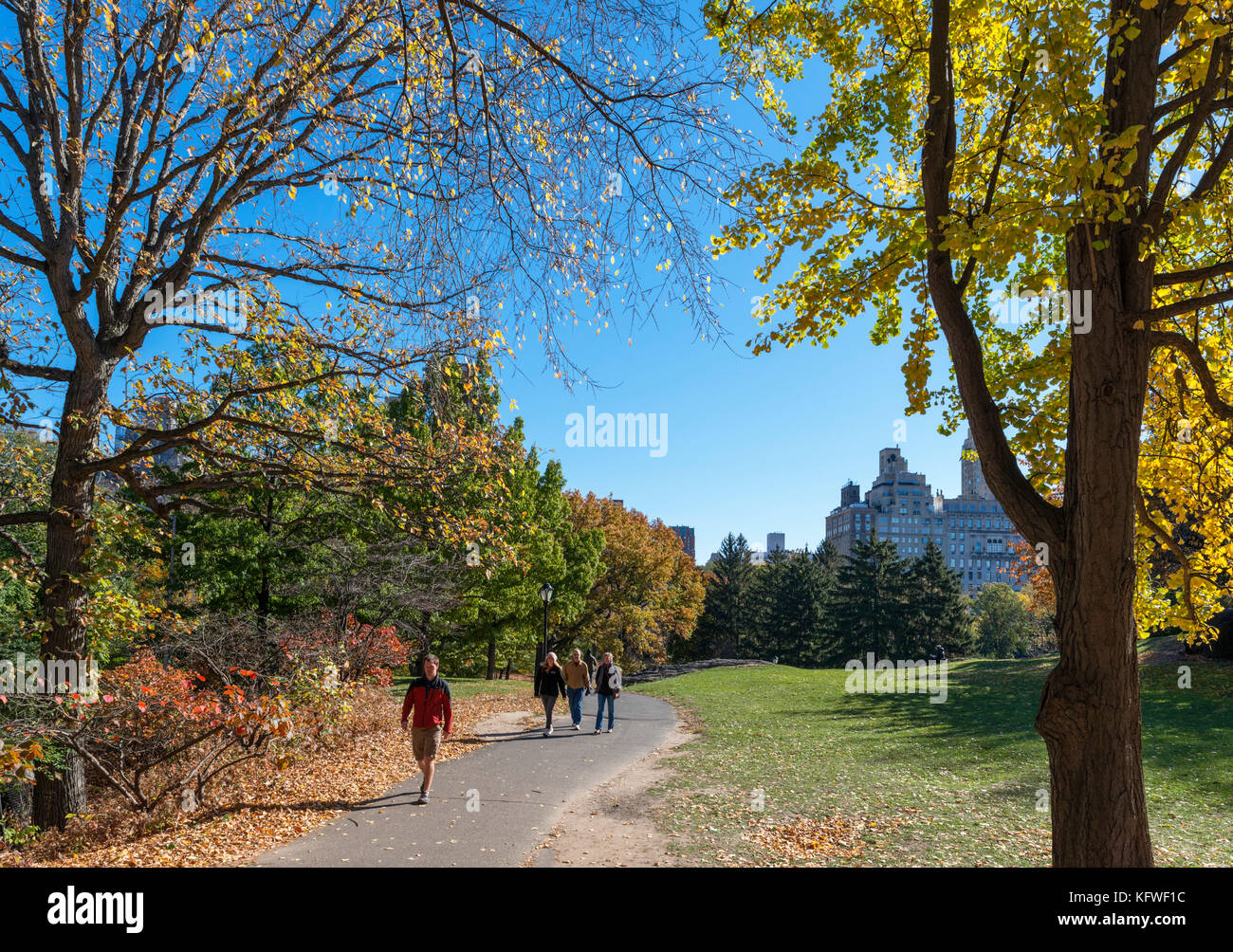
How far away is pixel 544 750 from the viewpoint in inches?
510

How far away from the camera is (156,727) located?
30.1 feet

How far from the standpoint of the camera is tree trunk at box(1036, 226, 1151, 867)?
430 centimetres

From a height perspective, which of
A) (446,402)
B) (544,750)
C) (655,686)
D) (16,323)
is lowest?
(655,686)

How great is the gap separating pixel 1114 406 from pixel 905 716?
52.5 ft

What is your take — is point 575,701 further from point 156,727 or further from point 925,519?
point 925,519

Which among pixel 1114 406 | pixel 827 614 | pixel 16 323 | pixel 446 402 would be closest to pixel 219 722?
pixel 446 402

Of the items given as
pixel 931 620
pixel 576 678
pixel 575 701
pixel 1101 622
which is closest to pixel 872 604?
pixel 931 620

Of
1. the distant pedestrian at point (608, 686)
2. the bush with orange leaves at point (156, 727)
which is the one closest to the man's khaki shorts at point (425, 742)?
the bush with orange leaves at point (156, 727)

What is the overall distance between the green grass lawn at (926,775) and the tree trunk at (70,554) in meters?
7.13

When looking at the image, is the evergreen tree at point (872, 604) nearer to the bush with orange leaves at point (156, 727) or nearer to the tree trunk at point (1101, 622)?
the bush with orange leaves at point (156, 727)

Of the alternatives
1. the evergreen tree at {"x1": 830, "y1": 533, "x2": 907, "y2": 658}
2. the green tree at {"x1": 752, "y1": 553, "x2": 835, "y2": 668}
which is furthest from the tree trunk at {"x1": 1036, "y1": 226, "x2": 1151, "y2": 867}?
the green tree at {"x1": 752, "y1": 553, "x2": 835, "y2": 668}

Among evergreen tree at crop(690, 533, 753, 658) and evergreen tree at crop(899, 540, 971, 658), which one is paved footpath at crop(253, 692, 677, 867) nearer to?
evergreen tree at crop(899, 540, 971, 658)

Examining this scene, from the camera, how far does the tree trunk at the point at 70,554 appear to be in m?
7.93

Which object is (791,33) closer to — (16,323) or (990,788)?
(16,323)
